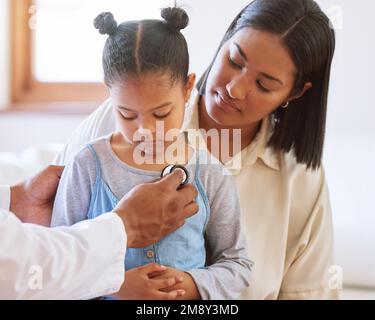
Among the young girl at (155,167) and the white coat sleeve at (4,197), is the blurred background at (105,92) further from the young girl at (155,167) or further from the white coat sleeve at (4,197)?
the white coat sleeve at (4,197)

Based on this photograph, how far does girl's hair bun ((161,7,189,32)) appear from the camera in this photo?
661mm

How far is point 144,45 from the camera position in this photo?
653 mm

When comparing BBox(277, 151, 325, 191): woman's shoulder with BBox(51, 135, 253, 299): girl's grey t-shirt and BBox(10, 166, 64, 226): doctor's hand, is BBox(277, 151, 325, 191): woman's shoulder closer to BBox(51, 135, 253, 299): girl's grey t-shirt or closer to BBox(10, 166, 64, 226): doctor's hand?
BBox(51, 135, 253, 299): girl's grey t-shirt

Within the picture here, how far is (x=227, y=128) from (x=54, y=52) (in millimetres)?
361

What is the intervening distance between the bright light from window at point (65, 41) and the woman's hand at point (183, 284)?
1.16ft

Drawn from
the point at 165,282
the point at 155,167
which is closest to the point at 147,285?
the point at 165,282

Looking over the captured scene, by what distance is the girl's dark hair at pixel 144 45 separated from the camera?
2.15 ft

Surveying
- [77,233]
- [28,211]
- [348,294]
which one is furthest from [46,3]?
[348,294]

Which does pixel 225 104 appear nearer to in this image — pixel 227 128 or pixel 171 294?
pixel 227 128

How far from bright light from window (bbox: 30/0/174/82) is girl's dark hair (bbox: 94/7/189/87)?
26 cm

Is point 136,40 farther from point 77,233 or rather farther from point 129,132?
point 77,233

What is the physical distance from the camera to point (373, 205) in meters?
0.92

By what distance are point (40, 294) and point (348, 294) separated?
1.28ft

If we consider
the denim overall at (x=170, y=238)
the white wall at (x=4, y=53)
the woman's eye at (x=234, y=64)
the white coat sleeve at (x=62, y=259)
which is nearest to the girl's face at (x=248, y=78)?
the woman's eye at (x=234, y=64)
